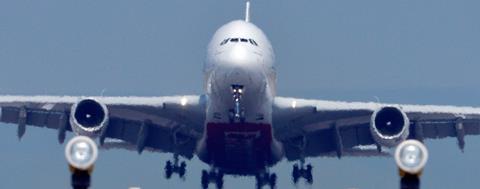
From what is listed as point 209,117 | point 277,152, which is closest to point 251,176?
point 277,152

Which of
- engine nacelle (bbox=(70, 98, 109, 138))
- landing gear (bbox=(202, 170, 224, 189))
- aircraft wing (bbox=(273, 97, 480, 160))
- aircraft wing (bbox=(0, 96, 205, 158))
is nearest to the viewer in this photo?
engine nacelle (bbox=(70, 98, 109, 138))

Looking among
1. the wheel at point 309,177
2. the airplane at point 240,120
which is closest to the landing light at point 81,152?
the airplane at point 240,120

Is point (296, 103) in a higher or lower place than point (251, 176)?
higher

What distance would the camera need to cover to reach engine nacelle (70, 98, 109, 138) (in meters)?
50.0

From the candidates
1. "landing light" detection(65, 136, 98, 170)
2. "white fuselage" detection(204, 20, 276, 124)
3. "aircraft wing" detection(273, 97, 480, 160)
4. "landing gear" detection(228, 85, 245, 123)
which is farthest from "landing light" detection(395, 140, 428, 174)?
"aircraft wing" detection(273, 97, 480, 160)

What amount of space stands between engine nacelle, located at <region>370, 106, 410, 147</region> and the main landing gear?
13050 mm

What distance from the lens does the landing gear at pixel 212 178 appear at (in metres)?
57.2

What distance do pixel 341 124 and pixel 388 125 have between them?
6.13 m

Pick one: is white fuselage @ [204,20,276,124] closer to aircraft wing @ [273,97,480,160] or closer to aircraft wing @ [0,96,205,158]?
aircraft wing @ [273,97,480,160]

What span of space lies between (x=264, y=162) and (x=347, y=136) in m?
5.31

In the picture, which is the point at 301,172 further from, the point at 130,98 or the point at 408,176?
the point at 408,176

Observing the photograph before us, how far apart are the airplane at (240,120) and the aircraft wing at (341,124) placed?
0.17ft

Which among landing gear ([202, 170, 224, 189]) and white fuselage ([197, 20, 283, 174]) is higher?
white fuselage ([197, 20, 283, 174])

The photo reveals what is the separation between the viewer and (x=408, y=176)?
1512 centimetres
